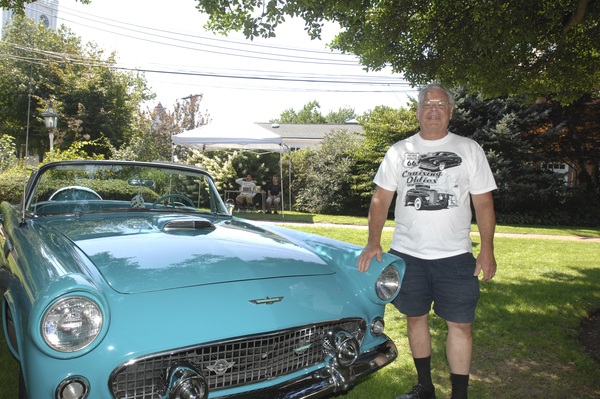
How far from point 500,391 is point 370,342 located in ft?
3.56

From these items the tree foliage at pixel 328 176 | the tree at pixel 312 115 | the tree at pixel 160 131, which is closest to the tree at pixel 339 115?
the tree at pixel 312 115

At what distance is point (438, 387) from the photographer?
2.76 meters

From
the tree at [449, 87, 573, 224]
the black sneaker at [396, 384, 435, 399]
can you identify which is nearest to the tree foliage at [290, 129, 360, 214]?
the tree at [449, 87, 573, 224]

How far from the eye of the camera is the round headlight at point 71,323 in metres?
1.57

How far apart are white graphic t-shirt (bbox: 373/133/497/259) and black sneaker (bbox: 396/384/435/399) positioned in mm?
786

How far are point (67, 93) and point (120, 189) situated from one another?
24.9 meters

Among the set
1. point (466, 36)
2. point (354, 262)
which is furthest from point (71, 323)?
point (466, 36)

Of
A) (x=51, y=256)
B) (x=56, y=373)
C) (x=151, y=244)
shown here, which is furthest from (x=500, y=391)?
(x=51, y=256)

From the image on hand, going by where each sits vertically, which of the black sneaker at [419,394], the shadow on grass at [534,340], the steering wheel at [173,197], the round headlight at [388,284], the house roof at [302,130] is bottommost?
the shadow on grass at [534,340]

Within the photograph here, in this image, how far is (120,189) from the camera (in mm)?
3441

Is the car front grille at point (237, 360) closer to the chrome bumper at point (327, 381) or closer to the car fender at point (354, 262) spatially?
the chrome bumper at point (327, 381)

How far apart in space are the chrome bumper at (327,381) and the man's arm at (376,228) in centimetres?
49

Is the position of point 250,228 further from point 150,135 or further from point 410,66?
point 150,135

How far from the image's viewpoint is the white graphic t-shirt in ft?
7.79
